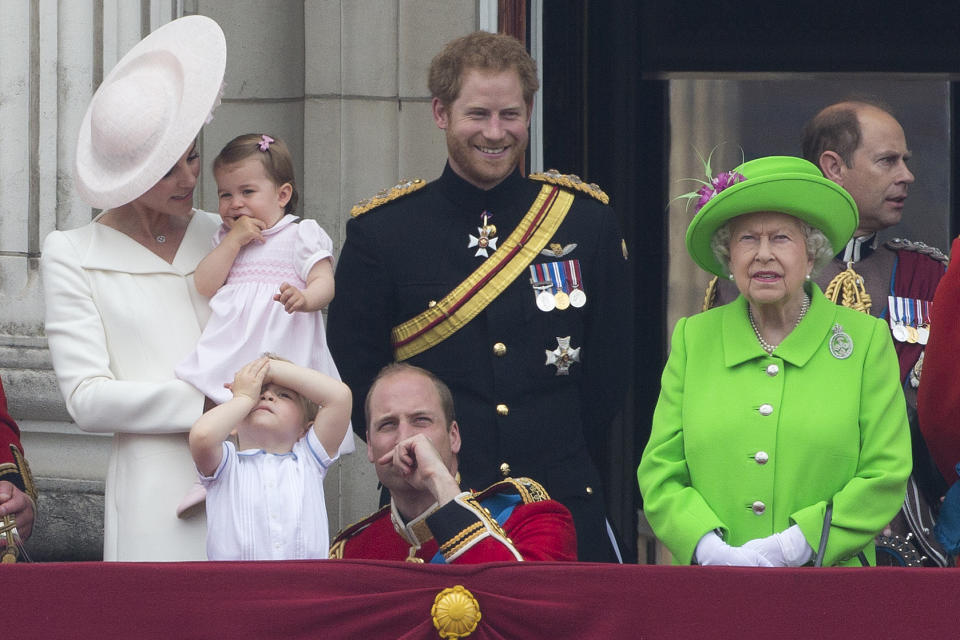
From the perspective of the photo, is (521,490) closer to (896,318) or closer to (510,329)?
(510,329)

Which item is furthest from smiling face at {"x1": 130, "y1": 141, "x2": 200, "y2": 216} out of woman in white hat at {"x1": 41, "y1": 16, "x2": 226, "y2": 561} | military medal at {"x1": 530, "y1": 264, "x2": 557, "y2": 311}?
military medal at {"x1": 530, "y1": 264, "x2": 557, "y2": 311}

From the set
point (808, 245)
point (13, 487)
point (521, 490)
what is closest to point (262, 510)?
point (521, 490)

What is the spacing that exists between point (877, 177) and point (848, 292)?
33cm

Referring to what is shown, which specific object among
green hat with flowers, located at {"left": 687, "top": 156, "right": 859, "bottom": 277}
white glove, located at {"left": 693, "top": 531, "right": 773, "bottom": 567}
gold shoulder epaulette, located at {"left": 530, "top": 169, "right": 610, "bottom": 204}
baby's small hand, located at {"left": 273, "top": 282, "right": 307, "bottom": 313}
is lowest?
white glove, located at {"left": 693, "top": 531, "right": 773, "bottom": 567}

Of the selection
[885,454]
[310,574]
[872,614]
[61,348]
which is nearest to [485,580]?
[310,574]

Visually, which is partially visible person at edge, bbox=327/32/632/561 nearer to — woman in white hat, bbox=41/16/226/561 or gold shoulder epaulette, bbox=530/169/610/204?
gold shoulder epaulette, bbox=530/169/610/204

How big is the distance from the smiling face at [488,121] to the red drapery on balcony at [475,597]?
1.30 meters

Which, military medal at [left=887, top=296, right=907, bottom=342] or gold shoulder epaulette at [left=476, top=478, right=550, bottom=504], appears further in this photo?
military medal at [left=887, top=296, right=907, bottom=342]

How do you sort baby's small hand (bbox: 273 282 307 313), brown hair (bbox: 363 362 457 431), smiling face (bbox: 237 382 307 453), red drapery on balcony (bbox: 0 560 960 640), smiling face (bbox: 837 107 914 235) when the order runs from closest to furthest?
1. red drapery on balcony (bbox: 0 560 960 640)
2. smiling face (bbox: 237 382 307 453)
3. brown hair (bbox: 363 362 457 431)
4. baby's small hand (bbox: 273 282 307 313)
5. smiling face (bbox: 837 107 914 235)

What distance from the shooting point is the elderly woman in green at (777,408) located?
3.68 meters

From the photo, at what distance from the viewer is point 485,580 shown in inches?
126

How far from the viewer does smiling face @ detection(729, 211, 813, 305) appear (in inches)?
149

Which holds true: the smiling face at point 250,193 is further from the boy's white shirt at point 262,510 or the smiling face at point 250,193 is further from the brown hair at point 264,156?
the boy's white shirt at point 262,510

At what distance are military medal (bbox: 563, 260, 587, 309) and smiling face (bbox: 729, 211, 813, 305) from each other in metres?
0.49
